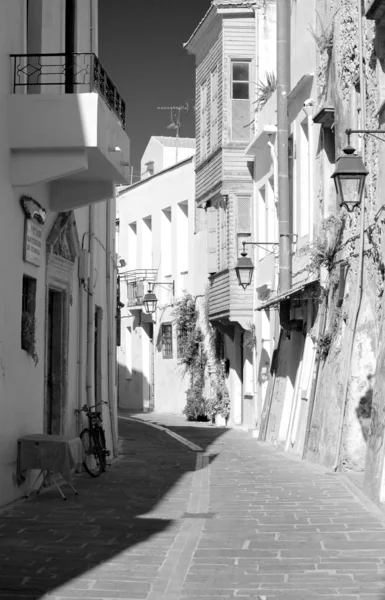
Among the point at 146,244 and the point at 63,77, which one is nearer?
the point at 63,77

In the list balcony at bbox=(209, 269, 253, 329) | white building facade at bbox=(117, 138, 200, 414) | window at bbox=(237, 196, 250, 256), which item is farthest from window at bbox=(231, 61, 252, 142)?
white building facade at bbox=(117, 138, 200, 414)

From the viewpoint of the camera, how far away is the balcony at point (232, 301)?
Result: 1053 inches

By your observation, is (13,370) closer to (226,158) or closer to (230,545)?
(230,545)

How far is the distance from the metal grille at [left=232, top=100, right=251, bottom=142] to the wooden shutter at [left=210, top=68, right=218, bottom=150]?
0.92 metres

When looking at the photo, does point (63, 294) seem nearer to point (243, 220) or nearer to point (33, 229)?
point (33, 229)

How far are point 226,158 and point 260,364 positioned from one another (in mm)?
5654

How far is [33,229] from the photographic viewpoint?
1251 cm

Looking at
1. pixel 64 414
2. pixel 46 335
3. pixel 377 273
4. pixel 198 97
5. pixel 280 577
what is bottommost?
pixel 280 577

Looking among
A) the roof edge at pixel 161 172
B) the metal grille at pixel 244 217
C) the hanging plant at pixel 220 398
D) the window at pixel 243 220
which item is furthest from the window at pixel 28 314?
the roof edge at pixel 161 172

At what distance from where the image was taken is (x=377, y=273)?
1423 centimetres

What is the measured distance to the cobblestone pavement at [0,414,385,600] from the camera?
7.12 meters

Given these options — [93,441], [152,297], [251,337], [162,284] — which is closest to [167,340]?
[162,284]

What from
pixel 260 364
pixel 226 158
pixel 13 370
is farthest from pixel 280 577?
pixel 226 158

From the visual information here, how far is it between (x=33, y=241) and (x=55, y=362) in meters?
2.49
